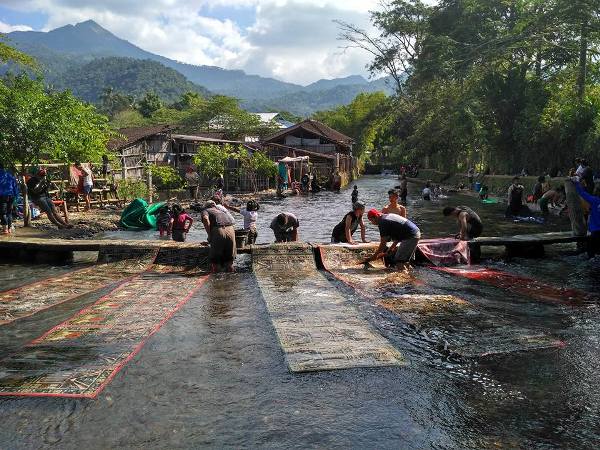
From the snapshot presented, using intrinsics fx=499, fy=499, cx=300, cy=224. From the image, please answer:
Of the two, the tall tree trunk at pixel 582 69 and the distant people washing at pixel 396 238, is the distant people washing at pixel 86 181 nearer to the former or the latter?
the distant people washing at pixel 396 238

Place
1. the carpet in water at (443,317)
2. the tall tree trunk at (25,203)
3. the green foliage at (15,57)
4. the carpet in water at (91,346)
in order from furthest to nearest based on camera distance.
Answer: the green foliage at (15,57), the tall tree trunk at (25,203), the carpet in water at (443,317), the carpet in water at (91,346)

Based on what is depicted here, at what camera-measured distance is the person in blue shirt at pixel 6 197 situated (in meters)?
12.8

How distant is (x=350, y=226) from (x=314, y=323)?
4558 mm

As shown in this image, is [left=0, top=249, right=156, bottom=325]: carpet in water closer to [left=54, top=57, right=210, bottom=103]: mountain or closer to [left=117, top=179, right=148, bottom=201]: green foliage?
[left=117, top=179, right=148, bottom=201]: green foliage

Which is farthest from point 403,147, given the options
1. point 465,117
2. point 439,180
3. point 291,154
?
point 465,117

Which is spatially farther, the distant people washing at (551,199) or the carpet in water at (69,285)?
the distant people washing at (551,199)

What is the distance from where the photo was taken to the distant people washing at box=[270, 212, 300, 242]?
11.4 m

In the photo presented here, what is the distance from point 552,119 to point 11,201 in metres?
23.2

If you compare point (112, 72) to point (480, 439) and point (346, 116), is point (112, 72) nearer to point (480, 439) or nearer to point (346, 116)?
point (346, 116)

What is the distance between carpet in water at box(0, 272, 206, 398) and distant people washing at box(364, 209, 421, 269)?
3.64 meters

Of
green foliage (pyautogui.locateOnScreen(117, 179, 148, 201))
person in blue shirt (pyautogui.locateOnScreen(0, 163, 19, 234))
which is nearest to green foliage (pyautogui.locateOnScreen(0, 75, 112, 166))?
person in blue shirt (pyautogui.locateOnScreen(0, 163, 19, 234))

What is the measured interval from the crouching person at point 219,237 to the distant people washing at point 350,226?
245cm

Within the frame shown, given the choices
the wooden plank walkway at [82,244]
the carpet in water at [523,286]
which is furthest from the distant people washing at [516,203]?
the wooden plank walkway at [82,244]

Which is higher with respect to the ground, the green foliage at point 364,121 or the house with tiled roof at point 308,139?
the green foliage at point 364,121
